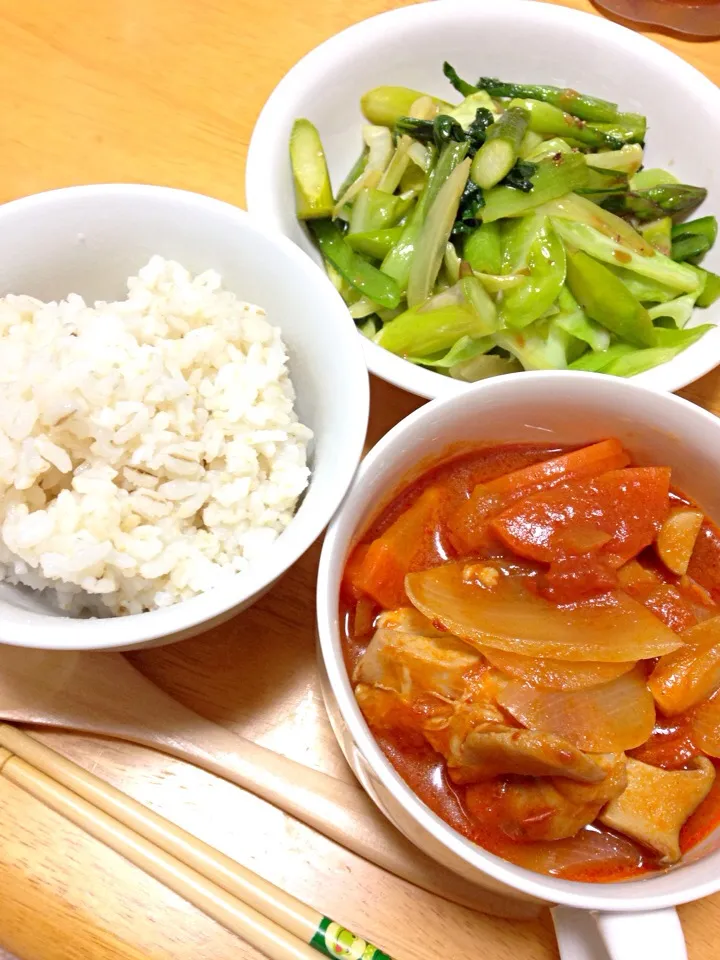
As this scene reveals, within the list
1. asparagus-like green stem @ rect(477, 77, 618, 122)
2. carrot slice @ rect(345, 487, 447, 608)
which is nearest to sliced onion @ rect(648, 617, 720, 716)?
carrot slice @ rect(345, 487, 447, 608)

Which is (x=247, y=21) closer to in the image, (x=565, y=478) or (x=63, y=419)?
(x=63, y=419)

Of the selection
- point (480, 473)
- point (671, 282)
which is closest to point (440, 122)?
point (671, 282)

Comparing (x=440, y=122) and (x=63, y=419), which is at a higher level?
(x=440, y=122)

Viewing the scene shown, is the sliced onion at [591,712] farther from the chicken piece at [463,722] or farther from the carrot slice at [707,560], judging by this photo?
the carrot slice at [707,560]

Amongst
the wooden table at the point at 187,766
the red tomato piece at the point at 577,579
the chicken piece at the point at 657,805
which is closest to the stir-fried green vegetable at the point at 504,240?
the wooden table at the point at 187,766

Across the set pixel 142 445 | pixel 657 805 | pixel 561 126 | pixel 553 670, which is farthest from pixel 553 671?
pixel 561 126

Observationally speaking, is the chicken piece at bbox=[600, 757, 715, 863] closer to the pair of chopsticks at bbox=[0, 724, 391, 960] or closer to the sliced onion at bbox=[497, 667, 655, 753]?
the sliced onion at bbox=[497, 667, 655, 753]
